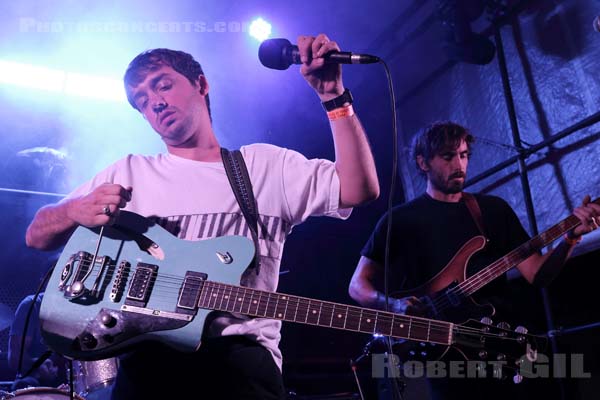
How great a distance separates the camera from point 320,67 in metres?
1.70

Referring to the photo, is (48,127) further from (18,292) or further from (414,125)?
(414,125)

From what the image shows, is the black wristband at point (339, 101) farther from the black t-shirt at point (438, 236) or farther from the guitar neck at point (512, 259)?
the black t-shirt at point (438, 236)

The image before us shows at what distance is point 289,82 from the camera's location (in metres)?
5.94

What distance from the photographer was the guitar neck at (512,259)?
2.97m

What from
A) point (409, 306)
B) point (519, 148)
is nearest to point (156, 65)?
point (409, 306)

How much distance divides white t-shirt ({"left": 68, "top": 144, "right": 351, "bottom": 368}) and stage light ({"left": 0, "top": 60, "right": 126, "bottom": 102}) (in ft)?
12.6

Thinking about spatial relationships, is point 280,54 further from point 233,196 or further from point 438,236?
point 438,236

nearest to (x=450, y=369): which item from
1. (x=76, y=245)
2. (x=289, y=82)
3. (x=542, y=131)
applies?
(x=76, y=245)

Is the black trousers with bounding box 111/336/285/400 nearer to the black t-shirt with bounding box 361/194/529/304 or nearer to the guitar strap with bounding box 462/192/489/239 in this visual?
the black t-shirt with bounding box 361/194/529/304

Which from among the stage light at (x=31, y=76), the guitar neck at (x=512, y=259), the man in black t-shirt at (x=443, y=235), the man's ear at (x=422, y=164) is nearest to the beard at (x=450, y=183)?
the man in black t-shirt at (x=443, y=235)

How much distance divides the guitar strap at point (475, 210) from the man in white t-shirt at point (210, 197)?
169 cm

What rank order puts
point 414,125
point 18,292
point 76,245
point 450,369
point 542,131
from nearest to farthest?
point 76,245
point 450,369
point 542,131
point 18,292
point 414,125

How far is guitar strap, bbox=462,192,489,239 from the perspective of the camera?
3.31 m

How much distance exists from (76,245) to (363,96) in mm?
5021
